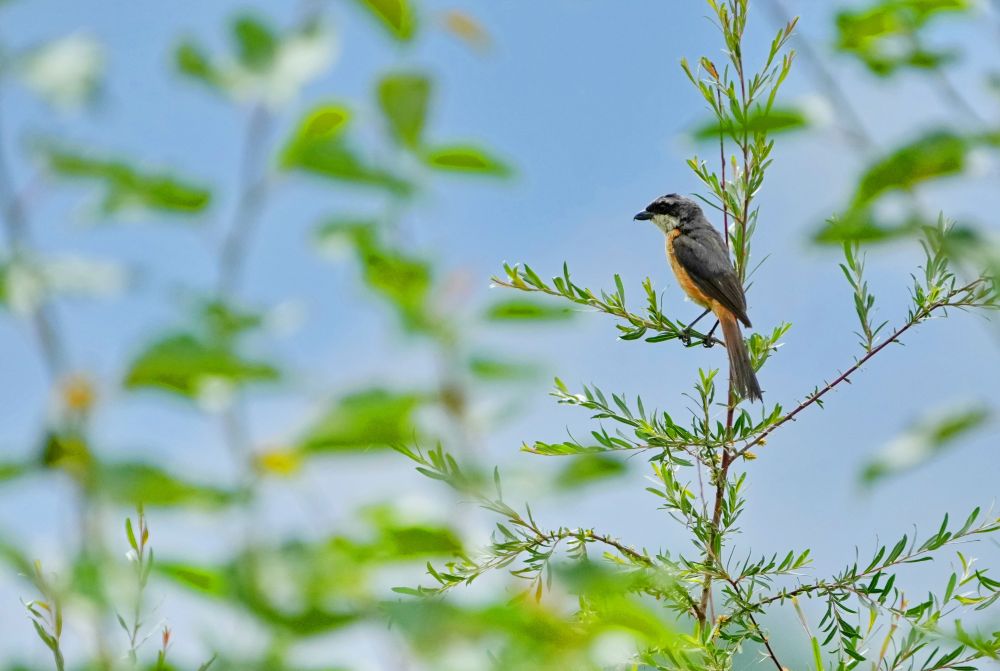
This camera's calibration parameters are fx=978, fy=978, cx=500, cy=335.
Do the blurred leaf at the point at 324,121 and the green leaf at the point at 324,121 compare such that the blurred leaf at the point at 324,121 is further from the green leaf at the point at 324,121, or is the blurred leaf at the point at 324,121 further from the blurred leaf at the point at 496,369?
the blurred leaf at the point at 496,369

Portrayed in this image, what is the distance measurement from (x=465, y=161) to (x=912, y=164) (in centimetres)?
43

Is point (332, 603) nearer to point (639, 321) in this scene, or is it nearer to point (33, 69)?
point (33, 69)

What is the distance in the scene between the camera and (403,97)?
0.95m

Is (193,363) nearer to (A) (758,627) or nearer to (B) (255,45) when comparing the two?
(B) (255,45)

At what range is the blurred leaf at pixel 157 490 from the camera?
81 cm

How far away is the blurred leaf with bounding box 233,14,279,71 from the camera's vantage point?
997 mm

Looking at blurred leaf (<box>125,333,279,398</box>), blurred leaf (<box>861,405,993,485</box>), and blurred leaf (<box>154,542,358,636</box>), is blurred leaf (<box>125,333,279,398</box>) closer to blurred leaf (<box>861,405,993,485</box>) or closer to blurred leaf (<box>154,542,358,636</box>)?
blurred leaf (<box>154,542,358,636</box>)

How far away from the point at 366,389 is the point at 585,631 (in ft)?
0.89

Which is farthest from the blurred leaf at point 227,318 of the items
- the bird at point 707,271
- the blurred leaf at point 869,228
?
the bird at point 707,271

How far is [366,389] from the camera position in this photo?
816mm

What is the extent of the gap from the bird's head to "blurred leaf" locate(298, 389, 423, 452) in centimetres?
380

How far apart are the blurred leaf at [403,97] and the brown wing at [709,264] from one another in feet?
5.92

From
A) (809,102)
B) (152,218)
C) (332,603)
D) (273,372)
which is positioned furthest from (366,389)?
(809,102)

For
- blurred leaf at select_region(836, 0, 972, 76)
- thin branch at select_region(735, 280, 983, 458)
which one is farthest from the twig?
blurred leaf at select_region(836, 0, 972, 76)
